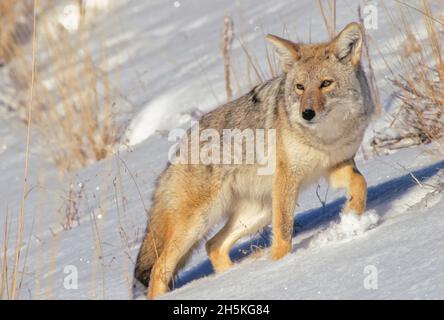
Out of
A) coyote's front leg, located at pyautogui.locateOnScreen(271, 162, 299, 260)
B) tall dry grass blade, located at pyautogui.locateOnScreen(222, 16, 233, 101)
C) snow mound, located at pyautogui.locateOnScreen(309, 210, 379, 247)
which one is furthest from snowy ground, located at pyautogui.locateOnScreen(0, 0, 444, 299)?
tall dry grass blade, located at pyautogui.locateOnScreen(222, 16, 233, 101)

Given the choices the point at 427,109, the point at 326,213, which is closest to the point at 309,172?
the point at 326,213

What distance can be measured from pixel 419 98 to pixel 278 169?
1263mm

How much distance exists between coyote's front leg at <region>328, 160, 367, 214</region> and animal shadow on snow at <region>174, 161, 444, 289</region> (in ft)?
0.44

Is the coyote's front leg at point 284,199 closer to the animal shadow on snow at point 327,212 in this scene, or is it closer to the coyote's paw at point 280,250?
the coyote's paw at point 280,250

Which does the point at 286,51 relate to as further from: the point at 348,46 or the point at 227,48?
the point at 227,48

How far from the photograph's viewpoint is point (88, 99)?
25.7ft

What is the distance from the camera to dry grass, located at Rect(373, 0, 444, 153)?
5.00 m

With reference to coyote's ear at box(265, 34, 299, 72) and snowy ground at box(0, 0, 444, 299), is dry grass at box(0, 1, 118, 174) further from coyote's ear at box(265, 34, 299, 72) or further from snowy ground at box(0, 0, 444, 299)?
coyote's ear at box(265, 34, 299, 72)

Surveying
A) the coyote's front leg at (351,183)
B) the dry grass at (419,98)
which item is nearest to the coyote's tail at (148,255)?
the coyote's front leg at (351,183)

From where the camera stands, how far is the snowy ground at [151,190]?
344 cm

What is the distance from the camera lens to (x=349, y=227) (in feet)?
12.9

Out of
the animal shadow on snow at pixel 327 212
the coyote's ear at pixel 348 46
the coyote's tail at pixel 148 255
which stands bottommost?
the animal shadow on snow at pixel 327 212
